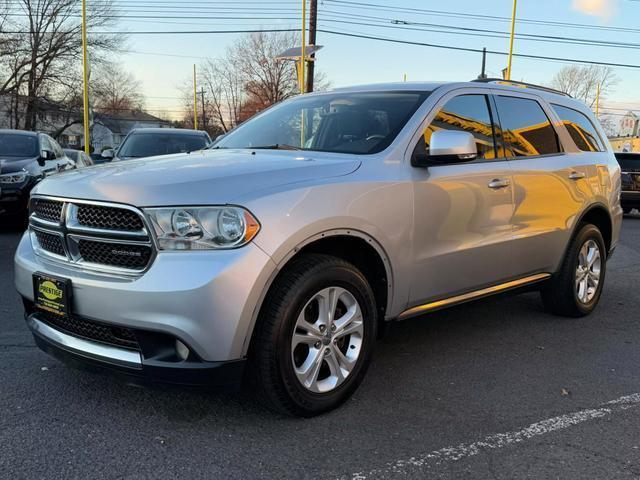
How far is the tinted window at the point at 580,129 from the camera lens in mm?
5070

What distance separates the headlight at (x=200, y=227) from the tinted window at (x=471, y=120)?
1584 mm

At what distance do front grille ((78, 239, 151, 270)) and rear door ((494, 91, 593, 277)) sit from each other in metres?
2.64

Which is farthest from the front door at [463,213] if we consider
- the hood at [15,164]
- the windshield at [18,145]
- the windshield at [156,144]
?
the windshield at [18,145]

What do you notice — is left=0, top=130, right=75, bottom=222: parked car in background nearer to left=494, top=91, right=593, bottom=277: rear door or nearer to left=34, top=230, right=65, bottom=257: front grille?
left=34, top=230, right=65, bottom=257: front grille

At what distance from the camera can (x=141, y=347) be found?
106 inches

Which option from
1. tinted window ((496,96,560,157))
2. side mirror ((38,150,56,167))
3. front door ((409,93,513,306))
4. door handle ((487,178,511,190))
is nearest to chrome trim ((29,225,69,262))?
front door ((409,93,513,306))

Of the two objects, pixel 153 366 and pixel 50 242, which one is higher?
pixel 50 242

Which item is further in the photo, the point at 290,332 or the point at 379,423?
the point at 379,423

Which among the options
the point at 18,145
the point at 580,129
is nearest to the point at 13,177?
the point at 18,145

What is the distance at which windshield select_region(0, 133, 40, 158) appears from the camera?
9.78 meters

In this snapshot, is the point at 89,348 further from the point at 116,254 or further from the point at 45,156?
the point at 45,156

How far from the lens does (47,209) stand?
314cm

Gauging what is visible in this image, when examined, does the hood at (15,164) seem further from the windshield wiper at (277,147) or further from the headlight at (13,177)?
the windshield wiper at (277,147)

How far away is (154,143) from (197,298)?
325 inches
